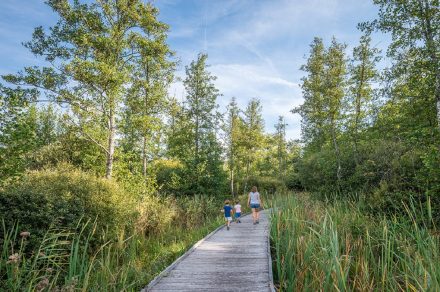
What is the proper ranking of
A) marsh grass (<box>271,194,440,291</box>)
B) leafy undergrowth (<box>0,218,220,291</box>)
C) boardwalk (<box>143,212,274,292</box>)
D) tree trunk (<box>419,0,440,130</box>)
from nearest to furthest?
marsh grass (<box>271,194,440,291</box>)
boardwalk (<box>143,212,274,292</box>)
leafy undergrowth (<box>0,218,220,291</box>)
tree trunk (<box>419,0,440,130</box>)

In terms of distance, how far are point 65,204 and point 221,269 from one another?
17.8 feet

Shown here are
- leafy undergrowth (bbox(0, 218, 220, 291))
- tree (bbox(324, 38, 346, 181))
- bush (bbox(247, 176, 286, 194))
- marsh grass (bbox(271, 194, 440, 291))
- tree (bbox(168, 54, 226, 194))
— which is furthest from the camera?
bush (bbox(247, 176, 286, 194))

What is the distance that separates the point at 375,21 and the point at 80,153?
1994 cm

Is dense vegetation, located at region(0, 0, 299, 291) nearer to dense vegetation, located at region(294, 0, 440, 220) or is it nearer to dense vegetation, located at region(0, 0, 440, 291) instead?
dense vegetation, located at region(0, 0, 440, 291)

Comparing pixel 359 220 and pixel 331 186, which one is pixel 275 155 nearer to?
pixel 331 186

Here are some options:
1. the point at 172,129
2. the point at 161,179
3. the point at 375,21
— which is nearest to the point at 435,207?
the point at 375,21

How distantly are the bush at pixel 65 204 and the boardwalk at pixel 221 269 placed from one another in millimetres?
1840

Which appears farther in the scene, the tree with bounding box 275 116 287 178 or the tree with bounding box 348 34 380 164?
the tree with bounding box 275 116 287 178

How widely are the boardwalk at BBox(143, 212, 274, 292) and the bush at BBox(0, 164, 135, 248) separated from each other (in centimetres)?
184

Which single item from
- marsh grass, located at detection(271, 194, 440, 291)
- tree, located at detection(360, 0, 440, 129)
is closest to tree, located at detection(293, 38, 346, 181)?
tree, located at detection(360, 0, 440, 129)

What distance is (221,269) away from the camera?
20.9 feet

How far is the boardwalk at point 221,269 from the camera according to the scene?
5.26m

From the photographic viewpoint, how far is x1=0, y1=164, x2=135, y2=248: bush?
7734mm

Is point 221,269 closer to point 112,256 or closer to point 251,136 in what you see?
point 112,256
